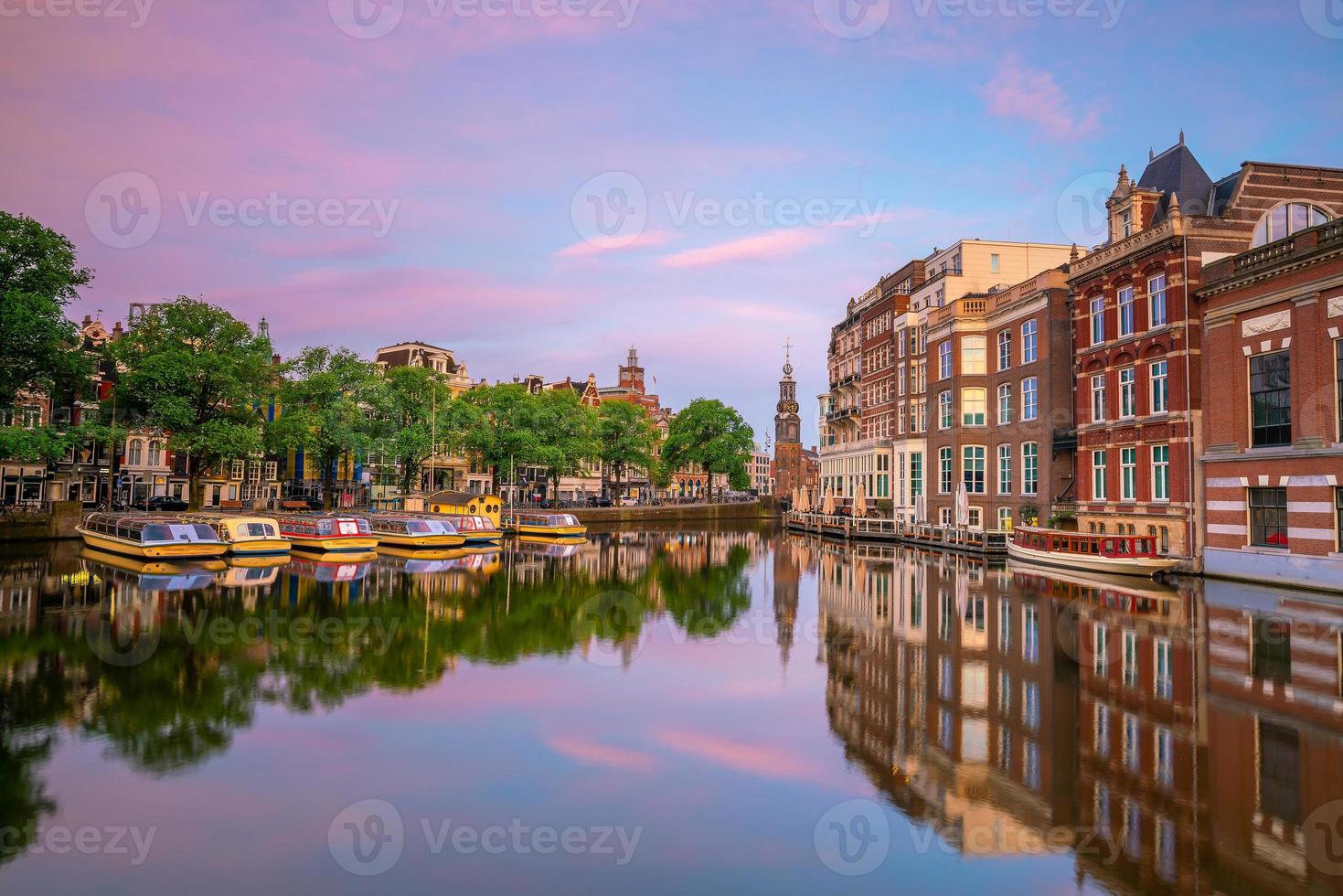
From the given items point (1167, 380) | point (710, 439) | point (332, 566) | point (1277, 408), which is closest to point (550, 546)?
point (332, 566)

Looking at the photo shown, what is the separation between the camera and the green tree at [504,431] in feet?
240

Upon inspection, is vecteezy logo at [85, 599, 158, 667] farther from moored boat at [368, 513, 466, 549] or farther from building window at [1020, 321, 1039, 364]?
building window at [1020, 321, 1039, 364]

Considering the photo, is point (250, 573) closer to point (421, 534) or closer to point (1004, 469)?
point (421, 534)

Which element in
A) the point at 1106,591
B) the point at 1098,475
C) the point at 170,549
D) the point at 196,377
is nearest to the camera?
the point at 1106,591

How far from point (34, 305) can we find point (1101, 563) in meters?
51.7

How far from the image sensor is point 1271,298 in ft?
99.6

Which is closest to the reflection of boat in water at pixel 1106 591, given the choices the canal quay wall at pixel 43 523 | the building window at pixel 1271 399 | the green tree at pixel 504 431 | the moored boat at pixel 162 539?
the building window at pixel 1271 399

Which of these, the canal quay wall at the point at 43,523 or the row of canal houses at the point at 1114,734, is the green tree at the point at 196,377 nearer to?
the canal quay wall at the point at 43,523

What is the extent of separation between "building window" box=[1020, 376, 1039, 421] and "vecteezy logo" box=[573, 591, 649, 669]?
30.0 meters

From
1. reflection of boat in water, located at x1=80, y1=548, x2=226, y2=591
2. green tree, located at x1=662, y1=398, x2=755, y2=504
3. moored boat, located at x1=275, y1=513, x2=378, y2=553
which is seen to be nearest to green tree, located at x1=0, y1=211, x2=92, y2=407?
reflection of boat in water, located at x1=80, y1=548, x2=226, y2=591

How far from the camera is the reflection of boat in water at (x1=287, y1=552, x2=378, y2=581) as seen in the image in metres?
32.8

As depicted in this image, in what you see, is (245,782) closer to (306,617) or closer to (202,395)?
(306,617)

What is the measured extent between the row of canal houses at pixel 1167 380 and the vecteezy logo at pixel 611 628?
2394cm

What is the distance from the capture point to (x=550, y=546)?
54.8 metres
